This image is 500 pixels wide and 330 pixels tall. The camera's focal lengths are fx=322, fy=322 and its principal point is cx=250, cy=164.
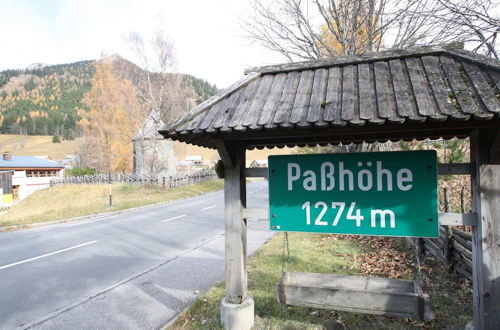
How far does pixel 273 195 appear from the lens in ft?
12.7

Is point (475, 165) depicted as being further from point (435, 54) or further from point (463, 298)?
point (463, 298)

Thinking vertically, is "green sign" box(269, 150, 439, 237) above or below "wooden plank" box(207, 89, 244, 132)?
below

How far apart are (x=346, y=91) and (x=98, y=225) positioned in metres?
12.8

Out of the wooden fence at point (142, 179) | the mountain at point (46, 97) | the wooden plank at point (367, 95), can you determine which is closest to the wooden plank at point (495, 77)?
the wooden plank at point (367, 95)

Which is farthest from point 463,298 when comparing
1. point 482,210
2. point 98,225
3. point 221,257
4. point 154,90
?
point 154,90

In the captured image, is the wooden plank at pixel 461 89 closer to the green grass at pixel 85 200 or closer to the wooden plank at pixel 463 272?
the wooden plank at pixel 463 272

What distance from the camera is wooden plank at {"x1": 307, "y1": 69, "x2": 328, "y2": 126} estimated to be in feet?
10.1

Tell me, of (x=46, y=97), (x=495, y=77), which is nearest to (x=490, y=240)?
(x=495, y=77)

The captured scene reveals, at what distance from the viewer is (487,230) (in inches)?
122

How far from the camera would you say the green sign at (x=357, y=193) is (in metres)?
3.29

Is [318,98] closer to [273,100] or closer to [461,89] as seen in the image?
[273,100]

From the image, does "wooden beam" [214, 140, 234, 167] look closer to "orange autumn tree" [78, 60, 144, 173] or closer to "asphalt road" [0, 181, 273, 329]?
"asphalt road" [0, 181, 273, 329]

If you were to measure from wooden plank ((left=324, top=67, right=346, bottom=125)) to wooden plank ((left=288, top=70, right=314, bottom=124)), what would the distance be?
21cm

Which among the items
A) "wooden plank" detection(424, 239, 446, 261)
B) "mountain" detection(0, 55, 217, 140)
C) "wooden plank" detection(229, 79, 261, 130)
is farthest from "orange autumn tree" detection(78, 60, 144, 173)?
"mountain" detection(0, 55, 217, 140)
